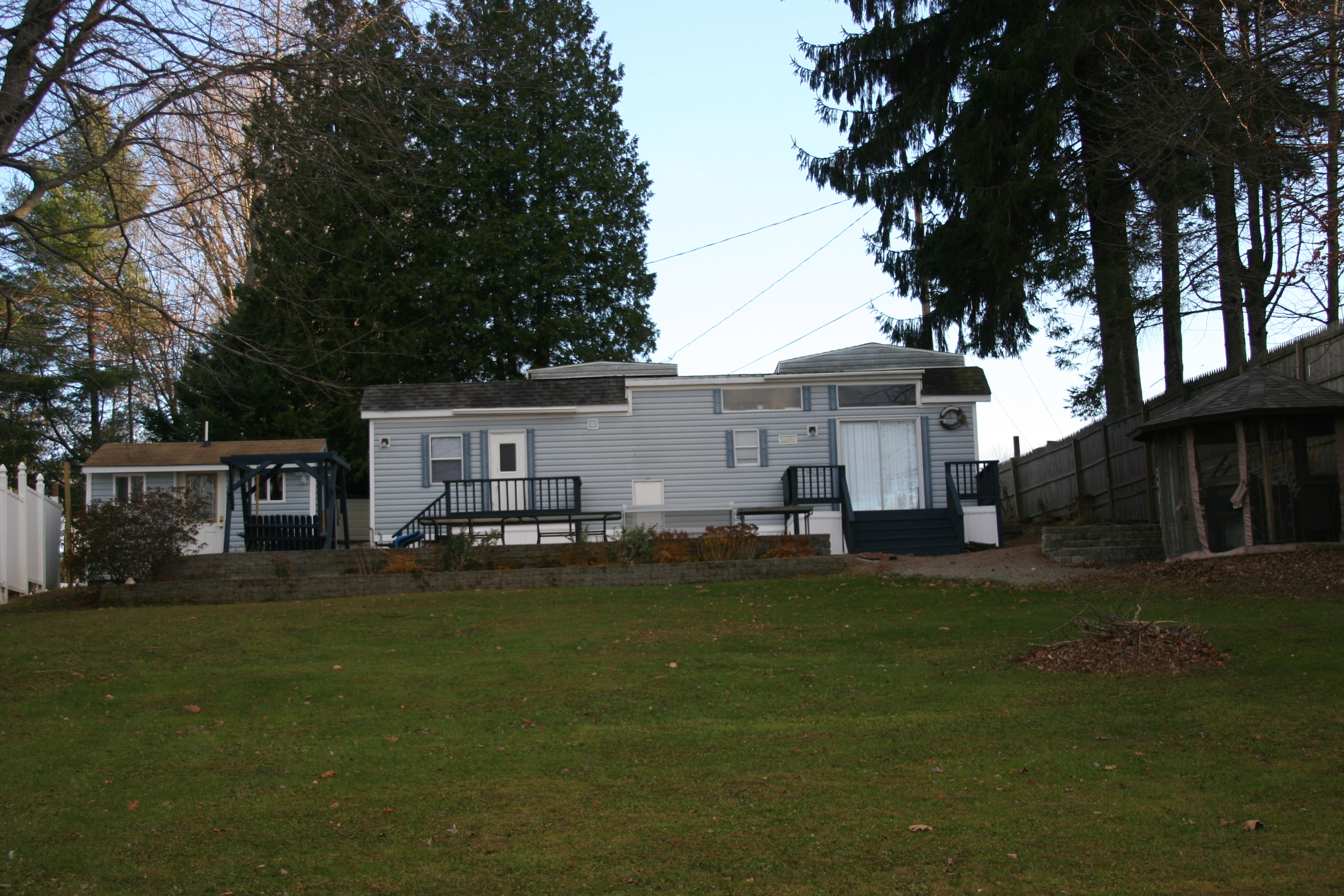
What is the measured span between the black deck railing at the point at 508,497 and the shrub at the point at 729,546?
5.05 m

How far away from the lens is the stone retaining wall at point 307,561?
17.2 meters

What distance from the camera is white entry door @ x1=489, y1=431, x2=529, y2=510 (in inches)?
881

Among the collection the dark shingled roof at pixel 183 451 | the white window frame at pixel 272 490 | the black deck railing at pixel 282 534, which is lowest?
the black deck railing at pixel 282 534

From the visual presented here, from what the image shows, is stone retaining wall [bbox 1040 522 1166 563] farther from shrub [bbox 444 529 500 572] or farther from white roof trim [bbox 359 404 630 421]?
white roof trim [bbox 359 404 630 421]

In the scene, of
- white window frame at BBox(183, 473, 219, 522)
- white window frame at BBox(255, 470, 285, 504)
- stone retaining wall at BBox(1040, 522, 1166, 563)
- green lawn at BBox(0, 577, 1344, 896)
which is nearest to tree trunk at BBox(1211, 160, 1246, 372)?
stone retaining wall at BBox(1040, 522, 1166, 563)

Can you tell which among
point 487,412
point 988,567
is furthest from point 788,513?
point 487,412

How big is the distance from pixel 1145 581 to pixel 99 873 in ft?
38.5

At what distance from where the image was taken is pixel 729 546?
57.0 ft

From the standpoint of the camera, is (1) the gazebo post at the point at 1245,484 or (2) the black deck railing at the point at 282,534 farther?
→ (2) the black deck railing at the point at 282,534

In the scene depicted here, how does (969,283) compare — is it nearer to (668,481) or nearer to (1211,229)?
(668,481)

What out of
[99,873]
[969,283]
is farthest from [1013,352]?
[99,873]

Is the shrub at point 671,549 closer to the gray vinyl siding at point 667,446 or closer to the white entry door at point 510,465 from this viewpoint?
the gray vinyl siding at point 667,446

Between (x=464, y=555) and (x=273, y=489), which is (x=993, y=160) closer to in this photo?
(x=464, y=555)

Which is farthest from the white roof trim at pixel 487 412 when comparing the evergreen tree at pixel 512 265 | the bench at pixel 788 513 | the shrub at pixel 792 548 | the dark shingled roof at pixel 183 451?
the shrub at pixel 792 548
